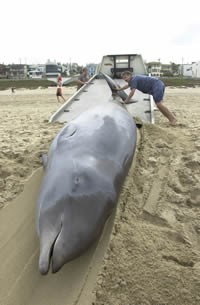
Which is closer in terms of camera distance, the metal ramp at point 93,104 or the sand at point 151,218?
the sand at point 151,218

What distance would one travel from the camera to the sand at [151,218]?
8.93 ft

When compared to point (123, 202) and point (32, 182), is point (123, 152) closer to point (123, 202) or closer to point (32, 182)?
point (123, 202)

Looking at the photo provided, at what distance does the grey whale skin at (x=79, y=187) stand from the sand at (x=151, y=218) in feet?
1.43

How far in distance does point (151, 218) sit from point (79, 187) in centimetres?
122

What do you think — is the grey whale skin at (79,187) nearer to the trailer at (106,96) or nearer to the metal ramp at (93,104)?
the metal ramp at (93,104)

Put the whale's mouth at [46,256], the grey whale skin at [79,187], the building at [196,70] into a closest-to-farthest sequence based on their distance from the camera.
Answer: the whale's mouth at [46,256] < the grey whale skin at [79,187] < the building at [196,70]

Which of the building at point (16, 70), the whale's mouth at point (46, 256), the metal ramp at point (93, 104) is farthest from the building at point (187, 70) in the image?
the whale's mouth at point (46, 256)

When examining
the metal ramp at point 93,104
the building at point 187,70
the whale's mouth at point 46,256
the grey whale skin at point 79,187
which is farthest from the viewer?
the building at point 187,70

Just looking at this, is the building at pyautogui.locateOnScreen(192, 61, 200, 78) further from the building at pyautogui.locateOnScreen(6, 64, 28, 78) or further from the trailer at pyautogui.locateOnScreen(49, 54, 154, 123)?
the trailer at pyautogui.locateOnScreen(49, 54, 154, 123)

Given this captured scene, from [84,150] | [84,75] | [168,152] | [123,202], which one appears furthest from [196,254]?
[84,75]

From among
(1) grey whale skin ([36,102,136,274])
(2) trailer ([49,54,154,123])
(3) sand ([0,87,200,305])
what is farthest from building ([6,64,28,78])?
(1) grey whale skin ([36,102,136,274])

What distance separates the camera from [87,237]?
2.62 metres

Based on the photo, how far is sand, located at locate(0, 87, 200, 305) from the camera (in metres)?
2.72

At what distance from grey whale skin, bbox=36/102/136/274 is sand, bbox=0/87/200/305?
0.44 metres
